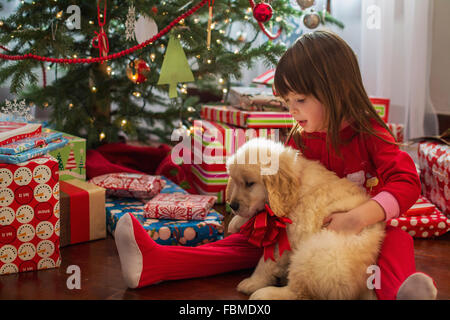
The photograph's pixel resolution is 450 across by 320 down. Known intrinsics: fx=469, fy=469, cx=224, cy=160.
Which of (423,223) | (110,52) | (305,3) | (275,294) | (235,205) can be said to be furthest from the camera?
(110,52)

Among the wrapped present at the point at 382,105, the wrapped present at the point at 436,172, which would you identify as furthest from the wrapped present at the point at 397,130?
the wrapped present at the point at 436,172

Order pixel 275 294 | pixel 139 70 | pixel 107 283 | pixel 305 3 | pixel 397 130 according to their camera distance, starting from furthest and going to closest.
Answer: pixel 397 130 → pixel 305 3 → pixel 139 70 → pixel 107 283 → pixel 275 294

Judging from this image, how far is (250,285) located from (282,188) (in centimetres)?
29

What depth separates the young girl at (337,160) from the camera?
48.0 inches

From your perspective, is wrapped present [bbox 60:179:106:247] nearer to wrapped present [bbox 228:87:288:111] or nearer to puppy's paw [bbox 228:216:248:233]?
puppy's paw [bbox 228:216:248:233]

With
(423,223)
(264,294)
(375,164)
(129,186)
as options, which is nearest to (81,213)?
(129,186)

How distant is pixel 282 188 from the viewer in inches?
48.9

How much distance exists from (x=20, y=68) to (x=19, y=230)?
0.80 m

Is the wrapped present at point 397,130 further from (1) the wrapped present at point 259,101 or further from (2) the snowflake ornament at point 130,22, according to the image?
(2) the snowflake ornament at point 130,22

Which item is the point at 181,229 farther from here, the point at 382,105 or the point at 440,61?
the point at 440,61

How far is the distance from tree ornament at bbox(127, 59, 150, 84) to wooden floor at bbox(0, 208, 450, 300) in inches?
32.0

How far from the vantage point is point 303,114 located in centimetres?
133

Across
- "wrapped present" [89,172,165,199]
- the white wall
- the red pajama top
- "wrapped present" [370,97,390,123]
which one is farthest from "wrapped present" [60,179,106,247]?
the white wall
